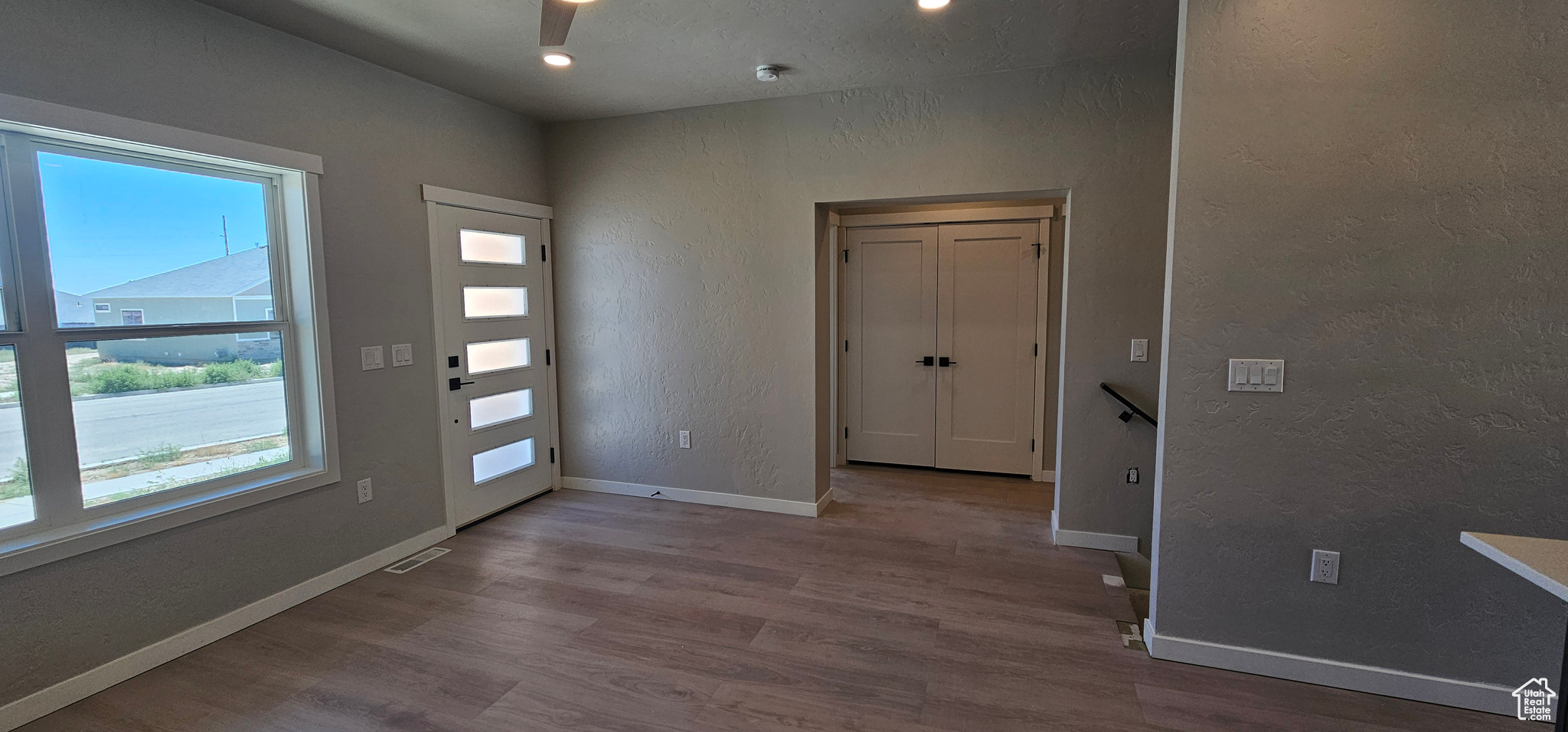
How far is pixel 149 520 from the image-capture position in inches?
95.6

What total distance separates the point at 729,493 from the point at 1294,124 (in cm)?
342

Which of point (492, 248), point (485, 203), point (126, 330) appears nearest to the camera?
point (126, 330)

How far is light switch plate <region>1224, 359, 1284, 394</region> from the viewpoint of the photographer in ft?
7.20

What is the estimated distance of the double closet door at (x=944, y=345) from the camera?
4781 mm

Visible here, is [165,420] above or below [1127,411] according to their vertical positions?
above

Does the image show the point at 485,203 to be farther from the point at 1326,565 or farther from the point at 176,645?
the point at 1326,565

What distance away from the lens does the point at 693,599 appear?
294 centimetres

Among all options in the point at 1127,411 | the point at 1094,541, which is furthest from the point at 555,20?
the point at 1094,541

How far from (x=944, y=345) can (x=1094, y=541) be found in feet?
6.28

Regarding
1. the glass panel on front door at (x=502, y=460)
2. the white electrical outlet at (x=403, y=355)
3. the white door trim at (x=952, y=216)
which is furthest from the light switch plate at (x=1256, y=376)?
the glass panel on front door at (x=502, y=460)

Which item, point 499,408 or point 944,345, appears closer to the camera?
point 499,408

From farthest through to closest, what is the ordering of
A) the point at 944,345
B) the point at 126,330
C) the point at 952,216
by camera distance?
the point at 944,345 → the point at 952,216 → the point at 126,330

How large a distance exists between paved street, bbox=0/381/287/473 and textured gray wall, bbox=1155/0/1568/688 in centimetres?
384

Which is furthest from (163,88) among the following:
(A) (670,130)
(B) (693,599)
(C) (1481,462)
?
(C) (1481,462)
